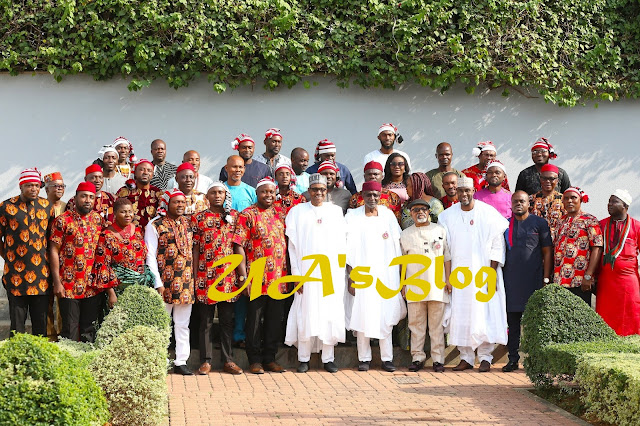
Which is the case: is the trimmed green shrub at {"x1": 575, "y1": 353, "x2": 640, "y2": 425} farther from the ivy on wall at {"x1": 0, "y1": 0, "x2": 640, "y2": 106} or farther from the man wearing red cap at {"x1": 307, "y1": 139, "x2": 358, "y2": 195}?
the ivy on wall at {"x1": 0, "y1": 0, "x2": 640, "y2": 106}

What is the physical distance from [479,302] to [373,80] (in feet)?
15.4

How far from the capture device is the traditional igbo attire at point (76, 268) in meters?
9.69

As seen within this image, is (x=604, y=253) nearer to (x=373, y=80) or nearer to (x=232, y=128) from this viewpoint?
(x=373, y=80)

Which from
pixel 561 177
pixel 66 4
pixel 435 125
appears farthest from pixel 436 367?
pixel 66 4

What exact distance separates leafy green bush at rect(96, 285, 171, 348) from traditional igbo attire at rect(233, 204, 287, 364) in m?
1.67

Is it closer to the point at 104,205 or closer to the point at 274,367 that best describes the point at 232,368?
the point at 274,367

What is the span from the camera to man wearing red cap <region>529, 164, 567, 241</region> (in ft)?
36.3

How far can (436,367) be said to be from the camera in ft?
34.2

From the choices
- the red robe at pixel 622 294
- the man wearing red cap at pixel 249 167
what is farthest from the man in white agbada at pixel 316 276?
the red robe at pixel 622 294

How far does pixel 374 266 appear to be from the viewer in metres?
10.6

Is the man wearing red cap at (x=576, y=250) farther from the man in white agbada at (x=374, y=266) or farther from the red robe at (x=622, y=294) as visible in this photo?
the man in white agbada at (x=374, y=266)

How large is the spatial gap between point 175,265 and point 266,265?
0.99m

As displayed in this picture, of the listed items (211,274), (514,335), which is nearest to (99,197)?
(211,274)

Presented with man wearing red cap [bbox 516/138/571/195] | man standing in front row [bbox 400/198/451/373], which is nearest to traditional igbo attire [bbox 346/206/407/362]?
man standing in front row [bbox 400/198/451/373]
